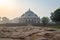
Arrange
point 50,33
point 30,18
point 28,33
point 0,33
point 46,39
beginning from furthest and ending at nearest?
point 30,18, point 0,33, point 28,33, point 50,33, point 46,39

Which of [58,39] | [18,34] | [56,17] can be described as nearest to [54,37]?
[58,39]

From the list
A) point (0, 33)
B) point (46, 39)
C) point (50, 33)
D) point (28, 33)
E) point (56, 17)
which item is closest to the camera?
point (46, 39)

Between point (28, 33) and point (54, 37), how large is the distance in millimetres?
2248

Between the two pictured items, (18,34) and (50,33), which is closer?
(50,33)

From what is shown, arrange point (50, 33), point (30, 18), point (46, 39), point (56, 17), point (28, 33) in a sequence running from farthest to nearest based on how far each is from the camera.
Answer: point (30, 18), point (56, 17), point (28, 33), point (50, 33), point (46, 39)

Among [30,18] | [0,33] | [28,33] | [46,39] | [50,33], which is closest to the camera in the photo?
[46,39]

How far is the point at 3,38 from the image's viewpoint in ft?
45.2

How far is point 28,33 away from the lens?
43.3 ft

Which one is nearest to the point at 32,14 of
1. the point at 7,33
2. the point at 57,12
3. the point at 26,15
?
the point at 26,15

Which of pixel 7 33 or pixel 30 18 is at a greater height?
pixel 30 18

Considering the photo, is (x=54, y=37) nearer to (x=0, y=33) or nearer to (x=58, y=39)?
(x=58, y=39)

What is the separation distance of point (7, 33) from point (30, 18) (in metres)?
51.6

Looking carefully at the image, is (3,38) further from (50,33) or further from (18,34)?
(50,33)

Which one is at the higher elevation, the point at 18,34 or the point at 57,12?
the point at 57,12
